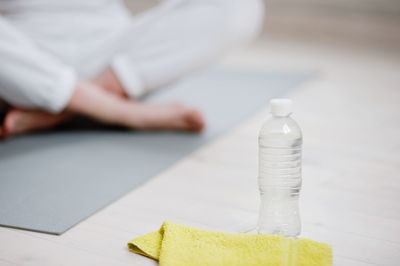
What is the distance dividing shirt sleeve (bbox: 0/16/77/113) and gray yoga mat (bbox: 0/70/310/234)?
0.41 feet

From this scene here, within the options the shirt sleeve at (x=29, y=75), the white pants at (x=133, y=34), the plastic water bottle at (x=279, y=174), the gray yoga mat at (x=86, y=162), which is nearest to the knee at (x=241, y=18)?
the white pants at (x=133, y=34)

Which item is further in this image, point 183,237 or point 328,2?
point 328,2

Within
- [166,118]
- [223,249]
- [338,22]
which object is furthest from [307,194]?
[338,22]

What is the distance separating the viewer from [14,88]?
5.49 feet

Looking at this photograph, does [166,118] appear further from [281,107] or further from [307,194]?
[281,107]

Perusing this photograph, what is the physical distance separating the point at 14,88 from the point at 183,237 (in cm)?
64

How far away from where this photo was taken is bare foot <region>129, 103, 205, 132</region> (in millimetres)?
1809

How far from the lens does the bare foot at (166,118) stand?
5.93ft

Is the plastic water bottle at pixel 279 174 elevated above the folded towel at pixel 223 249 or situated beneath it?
elevated above

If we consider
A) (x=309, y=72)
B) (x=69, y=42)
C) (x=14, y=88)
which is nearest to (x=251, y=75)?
(x=309, y=72)

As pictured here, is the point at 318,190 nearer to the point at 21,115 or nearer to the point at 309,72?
the point at 21,115

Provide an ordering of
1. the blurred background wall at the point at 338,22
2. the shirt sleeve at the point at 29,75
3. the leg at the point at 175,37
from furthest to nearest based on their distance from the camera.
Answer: the blurred background wall at the point at 338,22, the leg at the point at 175,37, the shirt sleeve at the point at 29,75

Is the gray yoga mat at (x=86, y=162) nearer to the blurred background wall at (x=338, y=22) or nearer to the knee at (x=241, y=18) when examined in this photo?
the knee at (x=241, y=18)

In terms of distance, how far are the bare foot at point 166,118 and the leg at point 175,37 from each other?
0.34ft
